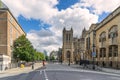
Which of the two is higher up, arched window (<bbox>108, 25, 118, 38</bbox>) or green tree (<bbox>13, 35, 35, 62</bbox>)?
arched window (<bbox>108, 25, 118, 38</bbox>)

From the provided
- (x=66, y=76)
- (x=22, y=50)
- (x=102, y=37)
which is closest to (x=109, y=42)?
(x=102, y=37)

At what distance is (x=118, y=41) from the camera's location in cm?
6116

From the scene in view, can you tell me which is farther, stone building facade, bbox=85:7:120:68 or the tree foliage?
the tree foliage

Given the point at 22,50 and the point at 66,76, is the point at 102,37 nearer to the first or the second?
the point at 22,50

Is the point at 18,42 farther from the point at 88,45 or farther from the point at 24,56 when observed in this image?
the point at 88,45

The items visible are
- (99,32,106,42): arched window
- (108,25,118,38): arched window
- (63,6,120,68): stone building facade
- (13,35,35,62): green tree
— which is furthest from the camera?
(13,35,35,62): green tree

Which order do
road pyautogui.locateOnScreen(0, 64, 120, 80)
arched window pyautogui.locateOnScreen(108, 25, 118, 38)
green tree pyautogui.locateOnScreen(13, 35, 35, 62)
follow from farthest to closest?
green tree pyautogui.locateOnScreen(13, 35, 35, 62) → arched window pyautogui.locateOnScreen(108, 25, 118, 38) → road pyautogui.locateOnScreen(0, 64, 120, 80)

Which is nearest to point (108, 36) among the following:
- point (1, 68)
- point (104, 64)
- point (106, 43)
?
point (106, 43)

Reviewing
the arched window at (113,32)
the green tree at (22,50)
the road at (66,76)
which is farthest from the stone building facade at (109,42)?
the road at (66,76)

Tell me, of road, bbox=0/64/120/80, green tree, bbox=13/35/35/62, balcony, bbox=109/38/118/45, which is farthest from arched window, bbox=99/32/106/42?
road, bbox=0/64/120/80

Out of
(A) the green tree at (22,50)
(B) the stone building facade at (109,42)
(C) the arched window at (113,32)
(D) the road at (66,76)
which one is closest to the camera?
(D) the road at (66,76)

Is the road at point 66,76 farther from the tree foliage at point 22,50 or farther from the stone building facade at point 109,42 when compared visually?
the tree foliage at point 22,50

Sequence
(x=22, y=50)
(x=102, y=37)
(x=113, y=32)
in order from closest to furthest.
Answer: (x=113, y=32), (x=102, y=37), (x=22, y=50)

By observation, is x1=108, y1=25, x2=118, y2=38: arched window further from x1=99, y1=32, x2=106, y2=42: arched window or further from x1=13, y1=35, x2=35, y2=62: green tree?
x1=13, y1=35, x2=35, y2=62: green tree
